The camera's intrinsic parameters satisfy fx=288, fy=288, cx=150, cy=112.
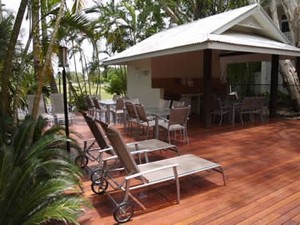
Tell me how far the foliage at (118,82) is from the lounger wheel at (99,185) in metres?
15.7

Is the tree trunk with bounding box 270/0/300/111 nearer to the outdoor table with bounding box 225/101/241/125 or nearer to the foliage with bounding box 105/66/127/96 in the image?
the outdoor table with bounding box 225/101/241/125

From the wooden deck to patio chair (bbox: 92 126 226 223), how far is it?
0.45 feet

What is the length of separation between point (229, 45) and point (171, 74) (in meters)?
6.26

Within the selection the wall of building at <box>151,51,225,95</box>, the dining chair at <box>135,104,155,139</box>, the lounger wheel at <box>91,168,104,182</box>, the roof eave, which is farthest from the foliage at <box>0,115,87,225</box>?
the wall of building at <box>151,51,225,95</box>

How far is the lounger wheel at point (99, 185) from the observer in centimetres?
422

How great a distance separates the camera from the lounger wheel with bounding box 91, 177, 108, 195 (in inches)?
166

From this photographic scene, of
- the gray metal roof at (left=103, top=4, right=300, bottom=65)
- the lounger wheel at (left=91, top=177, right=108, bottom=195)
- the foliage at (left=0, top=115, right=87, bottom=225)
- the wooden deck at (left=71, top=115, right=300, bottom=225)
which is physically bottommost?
the wooden deck at (left=71, top=115, right=300, bottom=225)

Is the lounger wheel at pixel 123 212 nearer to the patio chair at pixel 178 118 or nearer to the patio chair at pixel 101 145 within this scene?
the patio chair at pixel 101 145

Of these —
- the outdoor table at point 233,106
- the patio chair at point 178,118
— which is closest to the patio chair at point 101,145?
the patio chair at point 178,118

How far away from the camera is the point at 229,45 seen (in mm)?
8102

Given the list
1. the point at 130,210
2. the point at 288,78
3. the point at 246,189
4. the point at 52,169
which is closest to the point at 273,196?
the point at 246,189

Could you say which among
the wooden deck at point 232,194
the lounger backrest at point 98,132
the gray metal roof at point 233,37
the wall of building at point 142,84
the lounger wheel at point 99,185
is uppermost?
the gray metal roof at point 233,37

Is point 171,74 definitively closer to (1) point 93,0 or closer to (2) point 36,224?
(1) point 93,0

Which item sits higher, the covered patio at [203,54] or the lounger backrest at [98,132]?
the covered patio at [203,54]
